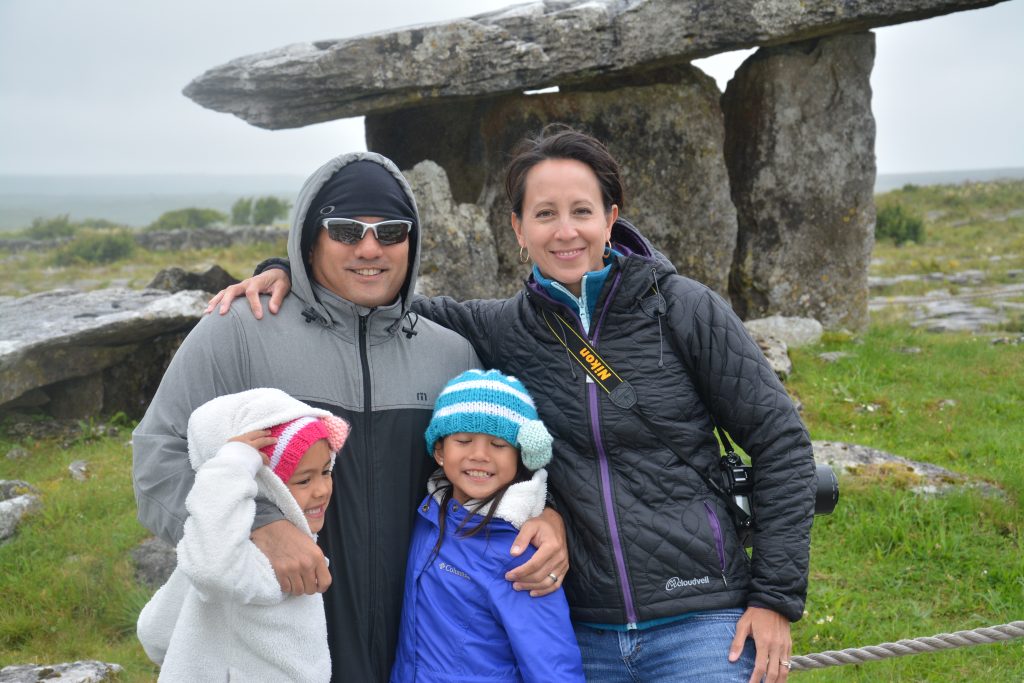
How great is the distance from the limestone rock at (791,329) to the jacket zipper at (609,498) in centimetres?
667

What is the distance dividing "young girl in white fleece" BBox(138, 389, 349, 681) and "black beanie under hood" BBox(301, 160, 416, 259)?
2.17 ft

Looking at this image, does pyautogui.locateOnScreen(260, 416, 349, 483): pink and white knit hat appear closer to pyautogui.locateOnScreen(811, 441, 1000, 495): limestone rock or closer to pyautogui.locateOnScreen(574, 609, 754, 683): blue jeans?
pyautogui.locateOnScreen(574, 609, 754, 683): blue jeans

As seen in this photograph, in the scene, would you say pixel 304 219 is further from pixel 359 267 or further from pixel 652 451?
pixel 652 451

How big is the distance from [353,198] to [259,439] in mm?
886

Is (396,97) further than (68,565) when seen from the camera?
Yes

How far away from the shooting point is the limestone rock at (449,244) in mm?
8062

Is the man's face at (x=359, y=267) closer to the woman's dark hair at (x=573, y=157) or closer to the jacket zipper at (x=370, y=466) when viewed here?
the jacket zipper at (x=370, y=466)

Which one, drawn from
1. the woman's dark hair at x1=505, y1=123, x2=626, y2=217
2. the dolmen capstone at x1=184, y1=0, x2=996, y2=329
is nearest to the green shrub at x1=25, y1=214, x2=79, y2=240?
the dolmen capstone at x1=184, y1=0, x2=996, y2=329

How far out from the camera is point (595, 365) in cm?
273

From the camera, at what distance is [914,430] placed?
6625 millimetres

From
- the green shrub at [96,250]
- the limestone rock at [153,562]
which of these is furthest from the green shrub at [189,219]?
the limestone rock at [153,562]

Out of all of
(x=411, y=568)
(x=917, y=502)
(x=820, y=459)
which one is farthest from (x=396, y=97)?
(x=411, y=568)

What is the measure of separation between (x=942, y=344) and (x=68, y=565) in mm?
7994

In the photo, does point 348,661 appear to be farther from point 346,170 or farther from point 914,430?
point 914,430
